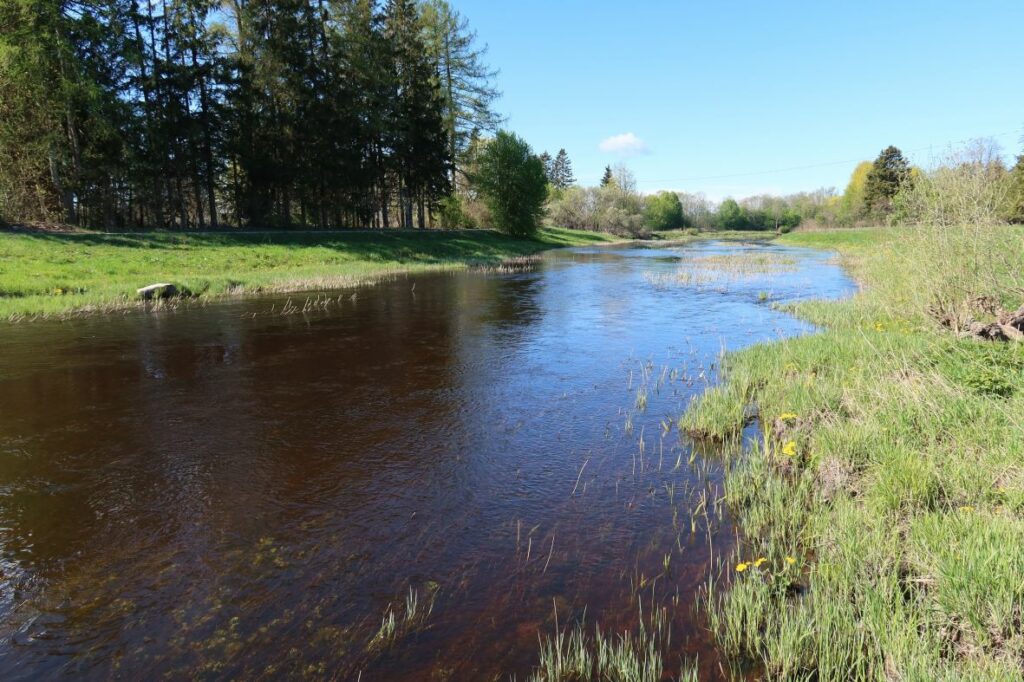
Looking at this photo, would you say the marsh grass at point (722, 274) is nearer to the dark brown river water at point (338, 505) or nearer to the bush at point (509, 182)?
the dark brown river water at point (338, 505)

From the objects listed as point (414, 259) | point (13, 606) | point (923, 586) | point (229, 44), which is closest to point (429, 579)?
point (13, 606)

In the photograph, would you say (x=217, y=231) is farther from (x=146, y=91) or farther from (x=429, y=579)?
(x=429, y=579)

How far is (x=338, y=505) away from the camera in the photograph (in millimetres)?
7359

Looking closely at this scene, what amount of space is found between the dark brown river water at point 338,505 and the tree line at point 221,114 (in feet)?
82.7

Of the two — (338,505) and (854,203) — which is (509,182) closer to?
(338,505)

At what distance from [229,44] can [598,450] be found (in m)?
48.3

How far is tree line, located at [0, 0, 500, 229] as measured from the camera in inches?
1304

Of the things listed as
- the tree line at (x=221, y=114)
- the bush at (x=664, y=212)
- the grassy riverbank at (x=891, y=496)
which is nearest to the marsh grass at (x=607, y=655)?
Result: the grassy riverbank at (x=891, y=496)

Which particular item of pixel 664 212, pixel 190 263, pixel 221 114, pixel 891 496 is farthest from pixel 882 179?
pixel 891 496

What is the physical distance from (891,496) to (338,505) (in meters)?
6.52

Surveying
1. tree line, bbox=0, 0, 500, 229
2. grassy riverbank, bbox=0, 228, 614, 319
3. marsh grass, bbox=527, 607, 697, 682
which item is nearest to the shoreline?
grassy riverbank, bbox=0, 228, 614, 319

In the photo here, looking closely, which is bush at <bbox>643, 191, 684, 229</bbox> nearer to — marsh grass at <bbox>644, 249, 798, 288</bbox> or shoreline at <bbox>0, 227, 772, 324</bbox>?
marsh grass at <bbox>644, 249, 798, 288</bbox>

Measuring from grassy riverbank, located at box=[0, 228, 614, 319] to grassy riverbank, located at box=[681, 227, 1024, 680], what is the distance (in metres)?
23.6

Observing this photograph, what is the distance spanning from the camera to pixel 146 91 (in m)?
38.3
